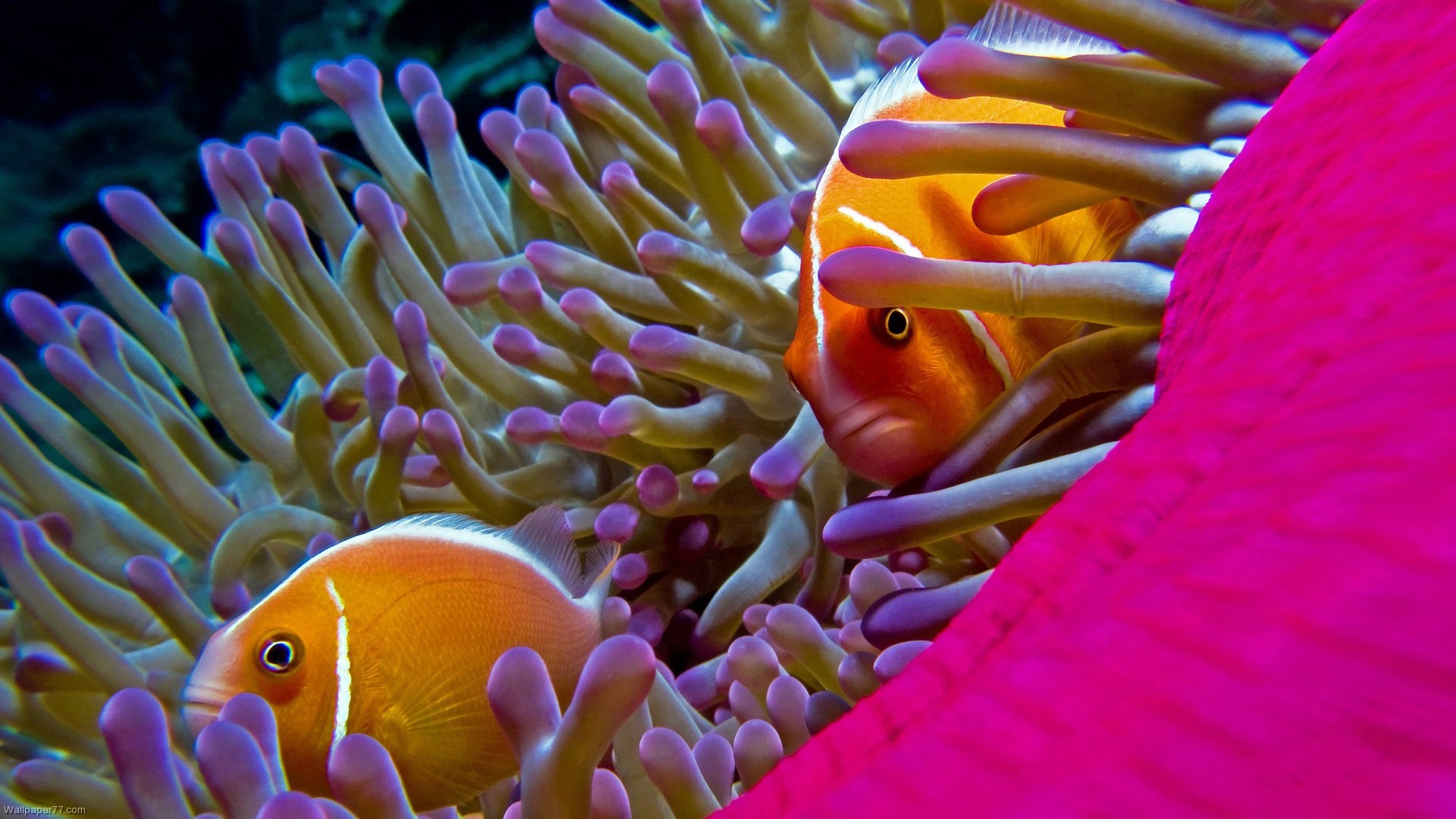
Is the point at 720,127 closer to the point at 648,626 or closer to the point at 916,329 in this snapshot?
the point at 916,329

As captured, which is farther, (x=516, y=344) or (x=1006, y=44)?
(x=516, y=344)

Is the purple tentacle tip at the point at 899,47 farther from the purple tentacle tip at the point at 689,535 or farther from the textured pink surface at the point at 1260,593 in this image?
the textured pink surface at the point at 1260,593

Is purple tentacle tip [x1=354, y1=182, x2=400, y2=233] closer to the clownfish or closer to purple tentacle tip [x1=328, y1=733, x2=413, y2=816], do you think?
the clownfish

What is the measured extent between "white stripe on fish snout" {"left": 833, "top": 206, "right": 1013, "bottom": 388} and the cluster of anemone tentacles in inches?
2.7

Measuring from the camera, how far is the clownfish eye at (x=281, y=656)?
1022 millimetres

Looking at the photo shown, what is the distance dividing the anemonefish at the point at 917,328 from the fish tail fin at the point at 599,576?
364 millimetres

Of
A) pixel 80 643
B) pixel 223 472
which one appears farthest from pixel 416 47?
pixel 80 643

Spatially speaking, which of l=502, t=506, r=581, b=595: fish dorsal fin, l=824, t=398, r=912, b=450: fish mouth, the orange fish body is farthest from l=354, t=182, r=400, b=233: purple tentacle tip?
l=824, t=398, r=912, b=450: fish mouth

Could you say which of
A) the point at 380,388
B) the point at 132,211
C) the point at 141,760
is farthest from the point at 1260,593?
the point at 132,211

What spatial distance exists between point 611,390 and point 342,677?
1.49ft

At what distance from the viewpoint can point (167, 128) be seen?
2.38 metres


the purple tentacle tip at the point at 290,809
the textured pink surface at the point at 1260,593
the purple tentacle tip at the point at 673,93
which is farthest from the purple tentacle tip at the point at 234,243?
the textured pink surface at the point at 1260,593

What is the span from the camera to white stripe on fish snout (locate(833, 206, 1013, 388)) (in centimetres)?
81

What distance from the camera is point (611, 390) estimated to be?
1258mm
